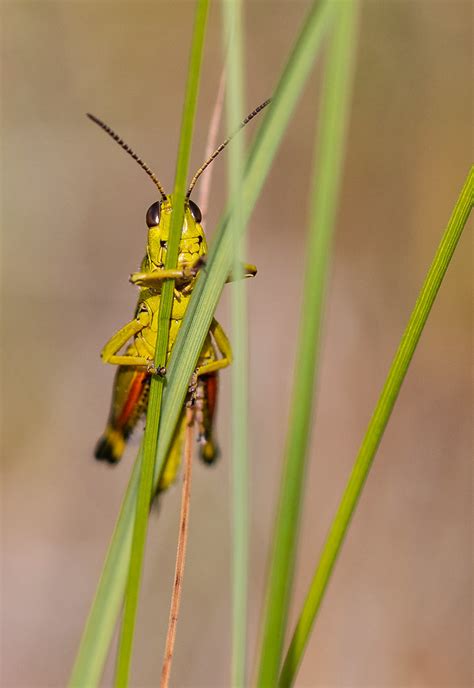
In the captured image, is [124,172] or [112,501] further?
[124,172]

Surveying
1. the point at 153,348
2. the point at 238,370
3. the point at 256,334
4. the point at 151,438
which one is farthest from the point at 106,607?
the point at 256,334

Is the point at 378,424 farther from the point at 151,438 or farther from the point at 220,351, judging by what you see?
the point at 220,351

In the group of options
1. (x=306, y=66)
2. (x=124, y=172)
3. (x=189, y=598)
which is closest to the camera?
(x=306, y=66)

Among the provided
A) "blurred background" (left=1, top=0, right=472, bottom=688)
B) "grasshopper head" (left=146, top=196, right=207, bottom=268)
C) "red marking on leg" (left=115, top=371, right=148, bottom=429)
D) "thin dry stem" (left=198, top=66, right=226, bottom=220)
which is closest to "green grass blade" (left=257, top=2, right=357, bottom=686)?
"thin dry stem" (left=198, top=66, right=226, bottom=220)

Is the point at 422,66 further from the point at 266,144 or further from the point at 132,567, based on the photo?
→ the point at 132,567

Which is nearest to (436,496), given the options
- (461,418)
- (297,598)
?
(461,418)

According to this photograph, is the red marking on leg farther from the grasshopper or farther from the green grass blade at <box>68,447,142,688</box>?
the green grass blade at <box>68,447,142,688</box>
